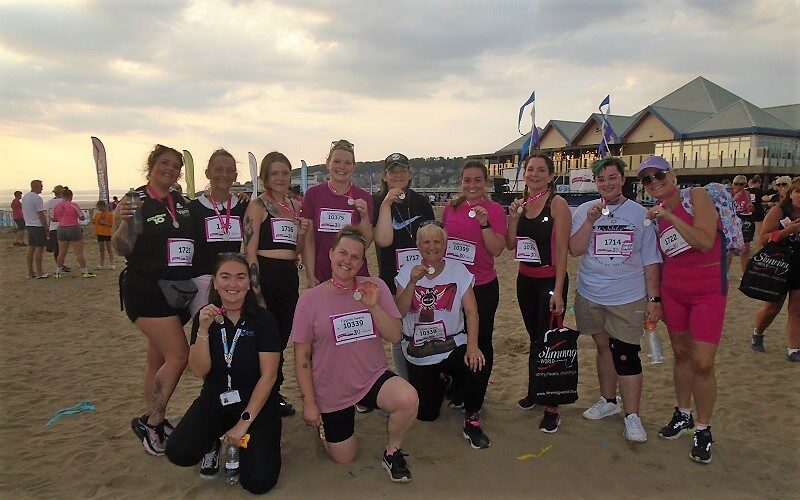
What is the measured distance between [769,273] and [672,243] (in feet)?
8.28

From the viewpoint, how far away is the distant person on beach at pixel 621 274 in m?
3.48

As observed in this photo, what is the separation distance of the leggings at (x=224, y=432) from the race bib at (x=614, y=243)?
99.6 inches

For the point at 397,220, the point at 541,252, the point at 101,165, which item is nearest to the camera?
the point at 541,252

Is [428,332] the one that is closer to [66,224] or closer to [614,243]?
[614,243]

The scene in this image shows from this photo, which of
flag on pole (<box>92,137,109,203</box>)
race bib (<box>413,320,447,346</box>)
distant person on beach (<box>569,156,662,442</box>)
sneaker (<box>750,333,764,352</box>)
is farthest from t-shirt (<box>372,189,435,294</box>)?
sneaker (<box>750,333,764,352</box>)

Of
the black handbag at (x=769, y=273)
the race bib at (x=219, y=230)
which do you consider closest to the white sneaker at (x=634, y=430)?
the black handbag at (x=769, y=273)

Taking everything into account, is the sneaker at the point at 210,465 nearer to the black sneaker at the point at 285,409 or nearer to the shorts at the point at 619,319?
the black sneaker at the point at 285,409

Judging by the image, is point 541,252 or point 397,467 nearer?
point 397,467

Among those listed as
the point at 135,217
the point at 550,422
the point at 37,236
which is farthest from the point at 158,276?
the point at 37,236

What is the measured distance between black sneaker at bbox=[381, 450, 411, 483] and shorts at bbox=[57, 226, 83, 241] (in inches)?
423

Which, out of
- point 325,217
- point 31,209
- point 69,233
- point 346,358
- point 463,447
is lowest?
point 463,447

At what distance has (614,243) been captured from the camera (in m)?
3.51

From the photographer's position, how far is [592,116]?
38062 mm

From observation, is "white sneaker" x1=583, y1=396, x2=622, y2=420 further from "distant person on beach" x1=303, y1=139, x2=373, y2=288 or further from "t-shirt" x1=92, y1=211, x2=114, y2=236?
"t-shirt" x1=92, y1=211, x2=114, y2=236
